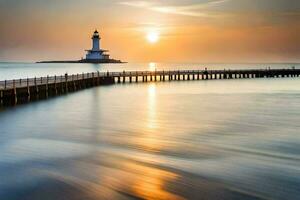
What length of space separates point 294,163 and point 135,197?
25.8 ft

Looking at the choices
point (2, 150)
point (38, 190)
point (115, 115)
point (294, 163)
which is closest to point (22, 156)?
point (2, 150)

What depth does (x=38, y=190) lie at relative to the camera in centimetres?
1401

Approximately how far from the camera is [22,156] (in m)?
19.4

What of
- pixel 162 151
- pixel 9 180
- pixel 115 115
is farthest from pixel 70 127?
pixel 9 180

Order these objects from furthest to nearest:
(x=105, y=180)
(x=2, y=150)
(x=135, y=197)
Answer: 1. (x=2, y=150)
2. (x=105, y=180)
3. (x=135, y=197)

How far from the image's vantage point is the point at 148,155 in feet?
64.7

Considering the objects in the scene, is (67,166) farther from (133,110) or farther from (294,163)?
(133,110)

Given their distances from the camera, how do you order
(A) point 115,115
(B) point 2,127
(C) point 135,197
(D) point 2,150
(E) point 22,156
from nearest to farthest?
1. (C) point 135,197
2. (E) point 22,156
3. (D) point 2,150
4. (B) point 2,127
5. (A) point 115,115

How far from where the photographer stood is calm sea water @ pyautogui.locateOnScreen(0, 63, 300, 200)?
1422 centimetres

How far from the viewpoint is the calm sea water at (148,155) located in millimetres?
14219

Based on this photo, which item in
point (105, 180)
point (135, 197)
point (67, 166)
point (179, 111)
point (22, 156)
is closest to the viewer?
point (135, 197)

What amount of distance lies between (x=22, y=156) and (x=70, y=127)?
30.9 feet

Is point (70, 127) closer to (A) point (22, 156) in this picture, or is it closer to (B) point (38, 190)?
(A) point (22, 156)

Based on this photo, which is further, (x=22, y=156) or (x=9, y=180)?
(x=22, y=156)
